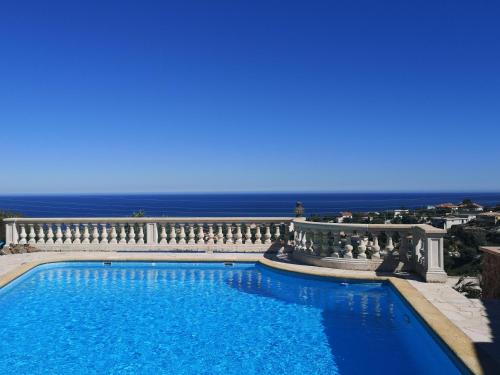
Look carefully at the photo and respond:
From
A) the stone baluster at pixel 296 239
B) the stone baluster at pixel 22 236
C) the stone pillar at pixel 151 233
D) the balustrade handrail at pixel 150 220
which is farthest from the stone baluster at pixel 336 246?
the stone baluster at pixel 22 236

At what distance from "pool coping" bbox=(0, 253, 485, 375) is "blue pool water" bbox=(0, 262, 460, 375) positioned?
0.18 meters

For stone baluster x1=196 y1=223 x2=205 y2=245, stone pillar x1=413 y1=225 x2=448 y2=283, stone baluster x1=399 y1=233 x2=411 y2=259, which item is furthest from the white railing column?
stone pillar x1=413 y1=225 x2=448 y2=283

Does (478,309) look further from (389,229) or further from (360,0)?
(360,0)

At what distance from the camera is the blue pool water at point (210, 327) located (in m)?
5.28

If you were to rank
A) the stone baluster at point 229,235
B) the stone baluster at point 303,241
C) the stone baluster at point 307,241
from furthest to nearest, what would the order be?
the stone baluster at point 229,235 < the stone baluster at point 303,241 < the stone baluster at point 307,241

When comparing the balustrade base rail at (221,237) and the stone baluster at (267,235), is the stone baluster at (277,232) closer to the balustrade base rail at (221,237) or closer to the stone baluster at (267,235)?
the balustrade base rail at (221,237)

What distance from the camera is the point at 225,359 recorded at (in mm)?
5469

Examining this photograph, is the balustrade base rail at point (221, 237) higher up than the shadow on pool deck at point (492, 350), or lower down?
higher up

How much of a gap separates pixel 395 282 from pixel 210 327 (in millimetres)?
4306

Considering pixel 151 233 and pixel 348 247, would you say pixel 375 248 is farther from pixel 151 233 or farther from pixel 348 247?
pixel 151 233

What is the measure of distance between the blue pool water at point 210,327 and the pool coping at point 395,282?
18cm

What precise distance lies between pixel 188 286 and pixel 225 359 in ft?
14.1

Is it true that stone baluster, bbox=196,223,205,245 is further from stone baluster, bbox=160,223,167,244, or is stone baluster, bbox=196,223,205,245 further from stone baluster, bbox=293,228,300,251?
stone baluster, bbox=293,228,300,251

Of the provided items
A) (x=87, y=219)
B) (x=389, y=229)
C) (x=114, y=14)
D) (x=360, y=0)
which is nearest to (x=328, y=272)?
(x=389, y=229)
